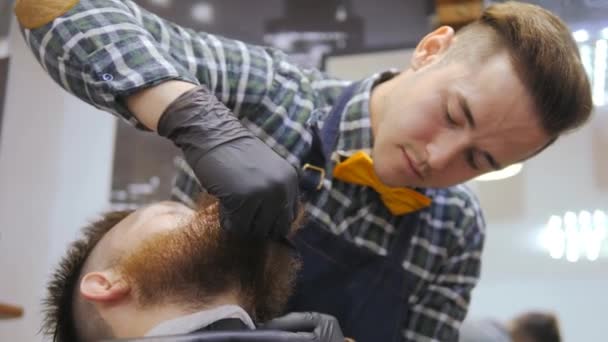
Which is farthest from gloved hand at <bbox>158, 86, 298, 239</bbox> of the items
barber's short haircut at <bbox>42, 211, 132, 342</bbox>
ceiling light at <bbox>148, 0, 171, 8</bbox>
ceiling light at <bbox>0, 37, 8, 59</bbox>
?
ceiling light at <bbox>148, 0, 171, 8</bbox>

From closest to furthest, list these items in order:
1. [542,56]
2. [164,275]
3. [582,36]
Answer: [164,275] < [542,56] < [582,36]

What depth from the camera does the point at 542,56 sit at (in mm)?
1021

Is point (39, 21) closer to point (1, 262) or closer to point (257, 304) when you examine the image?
point (257, 304)

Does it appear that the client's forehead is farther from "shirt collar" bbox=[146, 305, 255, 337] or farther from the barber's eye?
the barber's eye

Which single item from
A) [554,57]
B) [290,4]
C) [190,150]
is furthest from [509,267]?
[190,150]

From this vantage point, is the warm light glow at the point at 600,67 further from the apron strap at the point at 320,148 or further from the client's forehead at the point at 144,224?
the client's forehead at the point at 144,224

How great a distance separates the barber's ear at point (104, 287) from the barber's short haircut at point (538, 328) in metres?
1.58

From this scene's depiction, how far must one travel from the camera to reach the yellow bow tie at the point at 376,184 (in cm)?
113

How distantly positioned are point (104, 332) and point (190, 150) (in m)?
0.27

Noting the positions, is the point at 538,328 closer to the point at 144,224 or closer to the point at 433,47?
the point at 433,47

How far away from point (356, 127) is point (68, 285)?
0.55 metres

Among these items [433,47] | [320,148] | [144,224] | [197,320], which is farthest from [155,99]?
[433,47]

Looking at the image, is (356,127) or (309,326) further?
(356,127)

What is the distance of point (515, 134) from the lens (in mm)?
1066
